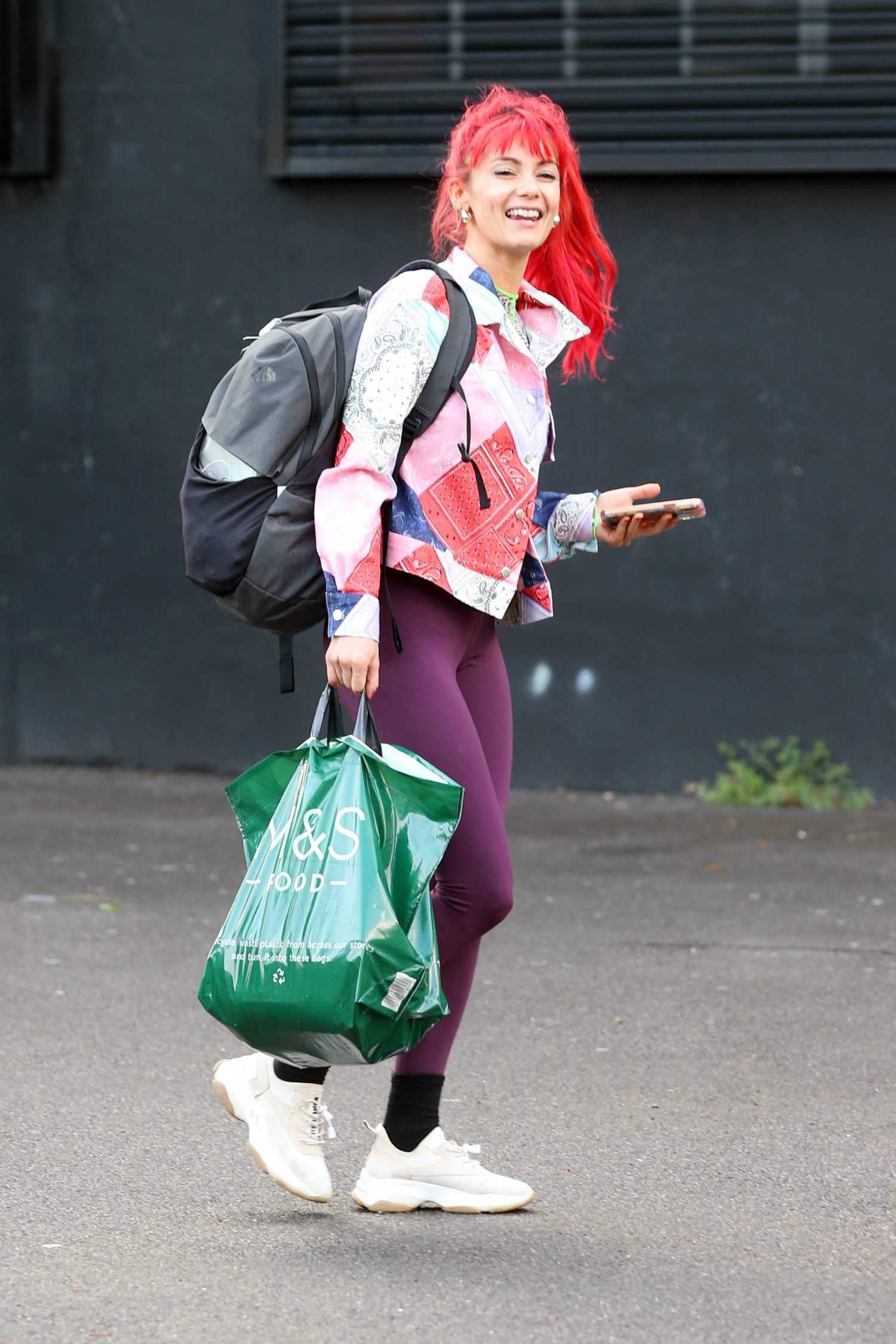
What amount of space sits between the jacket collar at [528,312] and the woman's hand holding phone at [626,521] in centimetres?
32

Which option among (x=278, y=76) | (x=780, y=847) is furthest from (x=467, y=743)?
(x=278, y=76)

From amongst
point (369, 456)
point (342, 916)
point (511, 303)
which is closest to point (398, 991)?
point (342, 916)

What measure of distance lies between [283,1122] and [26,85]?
708 cm

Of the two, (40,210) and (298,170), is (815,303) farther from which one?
(40,210)

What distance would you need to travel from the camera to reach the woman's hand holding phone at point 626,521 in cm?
364

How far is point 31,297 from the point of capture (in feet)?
30.6

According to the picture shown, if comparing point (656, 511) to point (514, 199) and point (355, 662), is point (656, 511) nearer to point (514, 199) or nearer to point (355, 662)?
point (514, 199)

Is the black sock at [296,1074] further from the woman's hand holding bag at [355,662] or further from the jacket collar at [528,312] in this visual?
the jacket collar at [528,312]

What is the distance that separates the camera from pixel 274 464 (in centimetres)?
320

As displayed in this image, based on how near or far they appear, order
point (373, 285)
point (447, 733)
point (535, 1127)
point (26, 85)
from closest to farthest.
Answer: point (447, 733) → point (535, 1127) → point (373, 285) → point (26, 85)

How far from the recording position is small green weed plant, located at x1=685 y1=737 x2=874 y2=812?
28.1 feet

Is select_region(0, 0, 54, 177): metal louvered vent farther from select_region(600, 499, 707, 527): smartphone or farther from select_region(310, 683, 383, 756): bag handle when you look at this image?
select_region(310, 683, 383, 756): bag handle

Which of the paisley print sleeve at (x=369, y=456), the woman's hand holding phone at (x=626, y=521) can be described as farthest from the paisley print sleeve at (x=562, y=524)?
the paisley print sleeve at (x=369, y=456)

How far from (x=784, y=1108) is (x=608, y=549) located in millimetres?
5000
